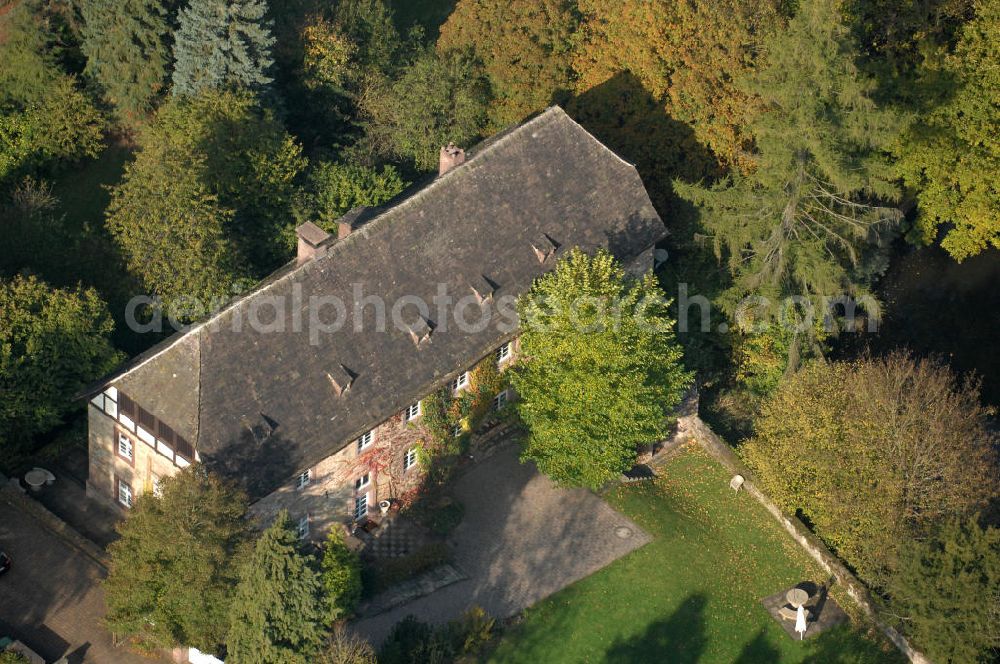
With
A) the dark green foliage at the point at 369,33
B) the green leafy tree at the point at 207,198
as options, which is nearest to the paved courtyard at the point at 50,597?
the green leafy tree at the point at 207,198

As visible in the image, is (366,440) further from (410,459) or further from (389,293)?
(389,293)

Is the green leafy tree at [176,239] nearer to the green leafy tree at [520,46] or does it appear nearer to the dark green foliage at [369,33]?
the dark green foliage at [369,33]

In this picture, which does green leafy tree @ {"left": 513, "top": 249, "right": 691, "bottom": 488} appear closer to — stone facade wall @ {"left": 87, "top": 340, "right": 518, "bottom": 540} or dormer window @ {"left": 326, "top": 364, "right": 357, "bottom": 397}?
stone facade wall @ {"left": 87, "top": 340, "right": 518, "bottom": 540}

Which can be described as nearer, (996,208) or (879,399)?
(879,399)

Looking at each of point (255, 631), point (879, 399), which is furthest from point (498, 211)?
point (255, 631)

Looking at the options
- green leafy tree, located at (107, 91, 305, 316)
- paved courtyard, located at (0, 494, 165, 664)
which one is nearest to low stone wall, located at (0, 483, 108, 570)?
paved courtyard, located at (0, 494, 165, 664)

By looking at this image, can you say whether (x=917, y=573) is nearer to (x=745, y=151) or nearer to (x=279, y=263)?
(x=745, y=151)
